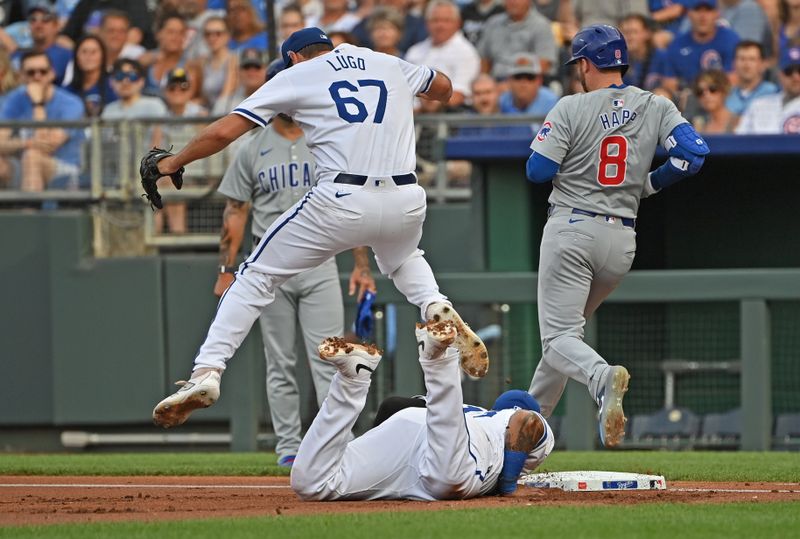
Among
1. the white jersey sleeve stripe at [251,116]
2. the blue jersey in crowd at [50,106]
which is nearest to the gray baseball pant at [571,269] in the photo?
the white jersey sleeve stripe at [251,116]

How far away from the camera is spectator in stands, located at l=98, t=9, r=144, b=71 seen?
14086 millimetres

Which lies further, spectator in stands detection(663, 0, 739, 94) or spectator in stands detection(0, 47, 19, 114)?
spectator in stands detection(0, 47, 19, 114)

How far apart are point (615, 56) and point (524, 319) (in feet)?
15.0

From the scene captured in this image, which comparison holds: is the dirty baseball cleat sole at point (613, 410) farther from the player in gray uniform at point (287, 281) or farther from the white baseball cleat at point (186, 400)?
the player in gray uniform at point (287, 281)

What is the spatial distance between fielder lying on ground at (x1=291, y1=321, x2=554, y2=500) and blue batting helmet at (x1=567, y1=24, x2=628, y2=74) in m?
1.93

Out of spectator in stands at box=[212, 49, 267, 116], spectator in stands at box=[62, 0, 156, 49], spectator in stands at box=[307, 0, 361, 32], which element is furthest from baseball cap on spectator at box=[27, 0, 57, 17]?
spectator in stands at box=[307, 0, 361, 32]

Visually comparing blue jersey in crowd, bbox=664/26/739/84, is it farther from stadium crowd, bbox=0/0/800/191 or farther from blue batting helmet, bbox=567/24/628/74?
blue batting helmet, bbox=567/24/628/74

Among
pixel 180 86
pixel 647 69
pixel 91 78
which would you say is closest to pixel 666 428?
pixel 647 69

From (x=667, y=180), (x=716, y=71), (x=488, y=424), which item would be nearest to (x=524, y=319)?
Answer: (x=716, y=71)

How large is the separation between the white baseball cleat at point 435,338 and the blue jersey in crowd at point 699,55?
7349mm

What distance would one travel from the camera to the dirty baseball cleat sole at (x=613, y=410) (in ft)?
20.4

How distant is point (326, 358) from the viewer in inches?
218

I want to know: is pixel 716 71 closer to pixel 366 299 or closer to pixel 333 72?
pixel 366 299

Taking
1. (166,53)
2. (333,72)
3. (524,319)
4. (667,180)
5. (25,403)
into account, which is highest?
(166,53)
